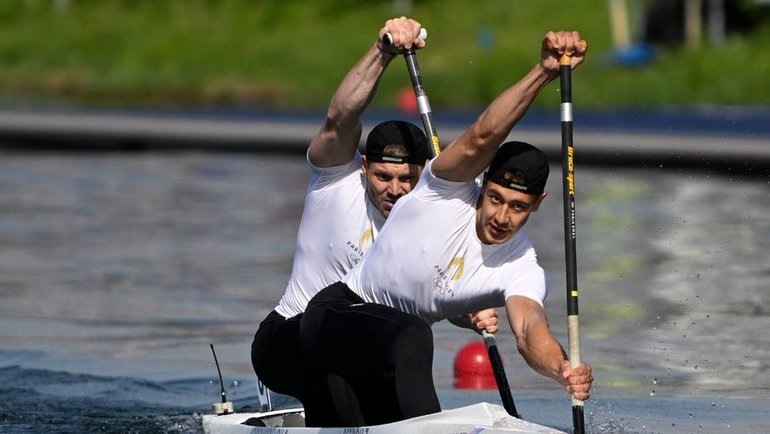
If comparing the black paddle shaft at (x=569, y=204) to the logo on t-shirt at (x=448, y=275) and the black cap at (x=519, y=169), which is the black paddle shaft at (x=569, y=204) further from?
the logo on t-shirt at (x=448, y=275)

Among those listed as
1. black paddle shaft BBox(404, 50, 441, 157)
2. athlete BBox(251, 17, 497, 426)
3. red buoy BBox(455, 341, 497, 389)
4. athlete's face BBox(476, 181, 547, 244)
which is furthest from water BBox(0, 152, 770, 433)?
athlete's face BBox(476, 181, 547, 244)

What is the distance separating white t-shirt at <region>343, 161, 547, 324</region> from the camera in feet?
25.7

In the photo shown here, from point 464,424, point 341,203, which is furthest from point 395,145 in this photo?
point 464,424

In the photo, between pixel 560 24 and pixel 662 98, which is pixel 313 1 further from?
pixel 662 98

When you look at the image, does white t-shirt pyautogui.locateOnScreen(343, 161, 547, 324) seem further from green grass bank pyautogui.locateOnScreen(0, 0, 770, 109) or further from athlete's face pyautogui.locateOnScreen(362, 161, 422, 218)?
green grass bank pyautogui.locateOnScreen(0, 0, 770, 109)

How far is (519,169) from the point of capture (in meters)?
7.61

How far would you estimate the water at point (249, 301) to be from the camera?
1080cm

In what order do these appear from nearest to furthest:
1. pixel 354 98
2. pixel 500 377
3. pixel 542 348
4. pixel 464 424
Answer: pixel 464 424, pixel 542 348, pixel 500 377, pixel 354 98

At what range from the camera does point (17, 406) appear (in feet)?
35.4

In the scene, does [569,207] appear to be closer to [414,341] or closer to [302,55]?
[414,341]

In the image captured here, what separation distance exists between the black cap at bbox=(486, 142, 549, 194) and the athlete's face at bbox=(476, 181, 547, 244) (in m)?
0.03

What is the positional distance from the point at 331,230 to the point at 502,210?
137 cm

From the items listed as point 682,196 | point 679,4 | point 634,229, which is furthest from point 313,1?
point 634,229

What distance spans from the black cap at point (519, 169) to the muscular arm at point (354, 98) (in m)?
1.13
